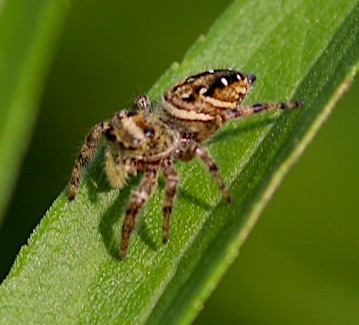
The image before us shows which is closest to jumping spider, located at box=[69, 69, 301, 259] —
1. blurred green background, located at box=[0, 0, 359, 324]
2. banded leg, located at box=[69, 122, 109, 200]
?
banded leg, located at box=[69, 122, 109, 200]

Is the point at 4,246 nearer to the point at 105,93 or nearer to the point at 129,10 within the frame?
the point at 105,93

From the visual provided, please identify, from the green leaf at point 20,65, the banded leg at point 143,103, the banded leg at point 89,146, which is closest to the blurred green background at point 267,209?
the banded leg at point 143,103

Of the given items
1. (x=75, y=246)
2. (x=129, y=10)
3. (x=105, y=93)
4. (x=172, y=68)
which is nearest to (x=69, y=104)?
(x=105, y=93)

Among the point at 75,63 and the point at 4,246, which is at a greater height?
the point at 75,63

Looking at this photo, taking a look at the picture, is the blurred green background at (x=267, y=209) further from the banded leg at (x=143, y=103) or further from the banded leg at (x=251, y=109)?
the banded leg at (x=251, y=109)

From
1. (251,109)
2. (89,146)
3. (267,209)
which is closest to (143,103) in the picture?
(89,146)

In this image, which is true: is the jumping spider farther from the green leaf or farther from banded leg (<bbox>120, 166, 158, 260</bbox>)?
the green leaf
